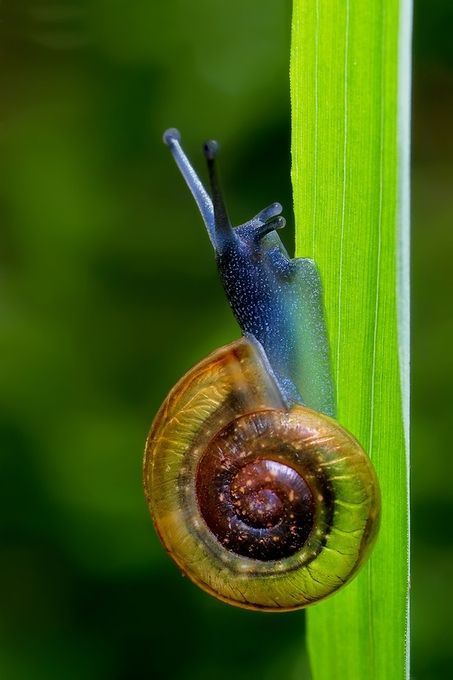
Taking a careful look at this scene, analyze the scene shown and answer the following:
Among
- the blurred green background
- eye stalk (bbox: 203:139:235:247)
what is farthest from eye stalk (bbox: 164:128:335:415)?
the blurred green background

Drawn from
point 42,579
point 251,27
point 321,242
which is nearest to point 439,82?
point 251,27

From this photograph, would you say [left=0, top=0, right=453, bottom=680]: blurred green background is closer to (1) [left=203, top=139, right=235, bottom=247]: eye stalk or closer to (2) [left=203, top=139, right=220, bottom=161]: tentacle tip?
(1) [left=203, top=139, right=235, bottom=247]: eye stalk

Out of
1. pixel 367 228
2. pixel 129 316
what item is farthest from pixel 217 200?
pixel 129 316

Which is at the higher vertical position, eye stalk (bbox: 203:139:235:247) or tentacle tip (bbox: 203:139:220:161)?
tentacle tip (bbox: 203:139:220:161)

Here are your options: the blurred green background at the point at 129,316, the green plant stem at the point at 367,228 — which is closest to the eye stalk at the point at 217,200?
the green plant stem at the point at 367,228

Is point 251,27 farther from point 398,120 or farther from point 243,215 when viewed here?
point 398,120

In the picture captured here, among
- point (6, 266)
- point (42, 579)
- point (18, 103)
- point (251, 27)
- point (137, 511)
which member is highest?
point (251, 27)
